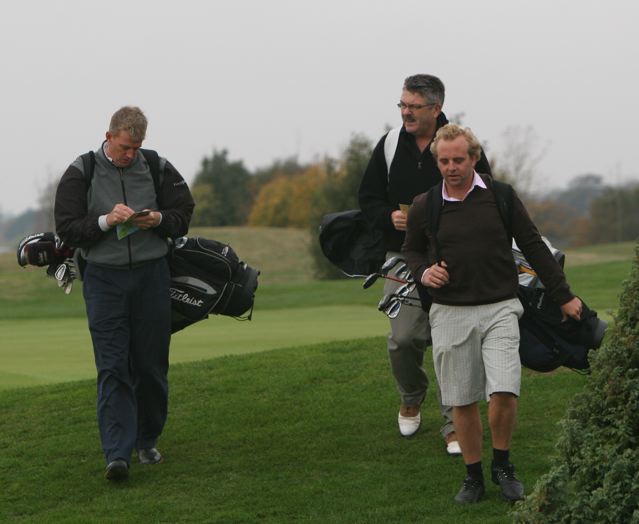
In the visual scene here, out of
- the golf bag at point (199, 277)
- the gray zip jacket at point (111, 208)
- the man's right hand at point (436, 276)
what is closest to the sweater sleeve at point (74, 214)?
the gray zip jacket at point (111, 208)

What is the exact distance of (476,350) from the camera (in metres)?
5.89

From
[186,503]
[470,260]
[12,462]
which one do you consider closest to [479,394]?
[470,260]

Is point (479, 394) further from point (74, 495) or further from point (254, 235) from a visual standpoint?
point (254, 235)

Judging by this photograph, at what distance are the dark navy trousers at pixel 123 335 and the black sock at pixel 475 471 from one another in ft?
6.24

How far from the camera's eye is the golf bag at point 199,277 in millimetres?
7141

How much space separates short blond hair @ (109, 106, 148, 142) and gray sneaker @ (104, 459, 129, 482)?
5.74 feet

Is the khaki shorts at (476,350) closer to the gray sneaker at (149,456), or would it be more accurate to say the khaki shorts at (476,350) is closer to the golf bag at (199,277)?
the golf bag at (199,277)

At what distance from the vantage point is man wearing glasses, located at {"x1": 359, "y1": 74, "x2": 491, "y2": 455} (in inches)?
272

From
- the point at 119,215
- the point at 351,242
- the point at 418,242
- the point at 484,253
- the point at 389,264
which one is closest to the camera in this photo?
the point at 484,253

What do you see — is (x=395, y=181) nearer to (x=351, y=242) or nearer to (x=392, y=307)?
(x=351, y=242)

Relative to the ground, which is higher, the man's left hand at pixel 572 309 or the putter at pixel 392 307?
the man's left hand at pixel 572 309

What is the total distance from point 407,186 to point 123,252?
1.66 metres

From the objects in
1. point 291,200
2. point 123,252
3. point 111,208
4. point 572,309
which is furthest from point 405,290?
point 291,200

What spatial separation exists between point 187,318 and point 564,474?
3736 millimetres
